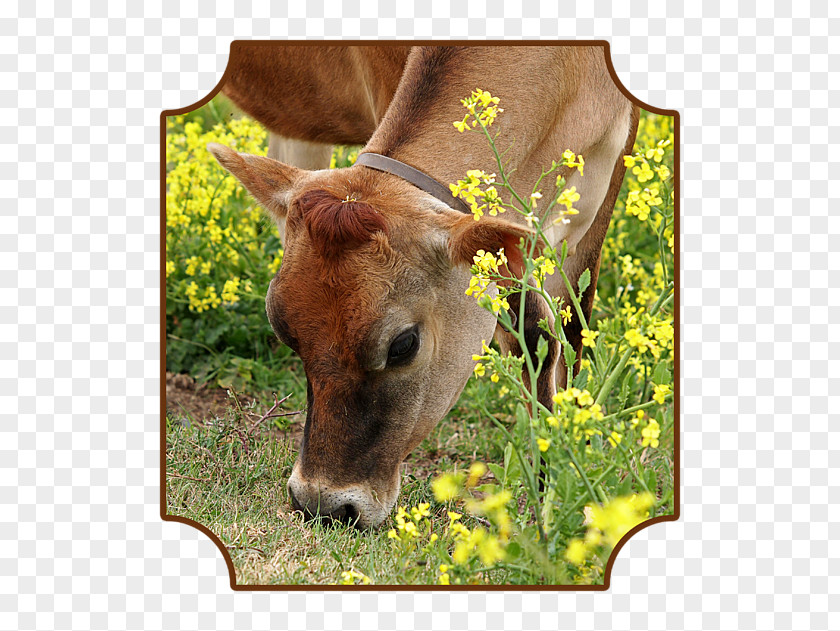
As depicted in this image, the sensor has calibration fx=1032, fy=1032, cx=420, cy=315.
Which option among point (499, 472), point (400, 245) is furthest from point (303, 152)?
point (499, 472)

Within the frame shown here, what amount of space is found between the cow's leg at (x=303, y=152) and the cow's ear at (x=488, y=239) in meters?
1.99

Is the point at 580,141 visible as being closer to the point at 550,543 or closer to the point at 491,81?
the point at 491,81

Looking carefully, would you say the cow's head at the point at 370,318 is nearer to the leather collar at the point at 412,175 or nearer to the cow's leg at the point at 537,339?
the leather collar at the point at 412,175

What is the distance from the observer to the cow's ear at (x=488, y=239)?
3.28m

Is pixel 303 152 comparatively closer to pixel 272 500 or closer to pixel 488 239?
pixel 272 500

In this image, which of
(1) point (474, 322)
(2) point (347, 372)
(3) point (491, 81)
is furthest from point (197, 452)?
(3) point (491, 81)

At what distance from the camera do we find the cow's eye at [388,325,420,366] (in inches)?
137

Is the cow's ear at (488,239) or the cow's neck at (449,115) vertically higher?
the cow's neck at (449,115)

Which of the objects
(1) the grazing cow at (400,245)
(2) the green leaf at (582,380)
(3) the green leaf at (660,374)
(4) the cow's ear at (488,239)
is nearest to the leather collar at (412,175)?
(1) the grazing cow at (400,245)

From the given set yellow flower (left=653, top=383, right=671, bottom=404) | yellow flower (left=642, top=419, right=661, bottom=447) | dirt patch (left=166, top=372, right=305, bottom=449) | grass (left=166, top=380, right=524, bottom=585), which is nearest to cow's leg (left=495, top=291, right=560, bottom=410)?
grass (left=166, top=380, right=524, bottom=585)

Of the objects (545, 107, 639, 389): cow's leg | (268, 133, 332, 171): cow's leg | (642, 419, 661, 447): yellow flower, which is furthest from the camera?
(268, 133, 332, 171): cow's leg

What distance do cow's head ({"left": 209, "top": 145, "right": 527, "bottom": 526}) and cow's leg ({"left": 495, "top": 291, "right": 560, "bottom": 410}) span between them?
0.75 feet

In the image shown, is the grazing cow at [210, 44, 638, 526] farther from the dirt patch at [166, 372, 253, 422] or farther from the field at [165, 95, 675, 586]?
the dirt patch at [166, 372, 253, 422]

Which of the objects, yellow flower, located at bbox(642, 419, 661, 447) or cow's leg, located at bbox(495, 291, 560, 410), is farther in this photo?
cow's leg, located at bbox(495, 291, 560, 410)
